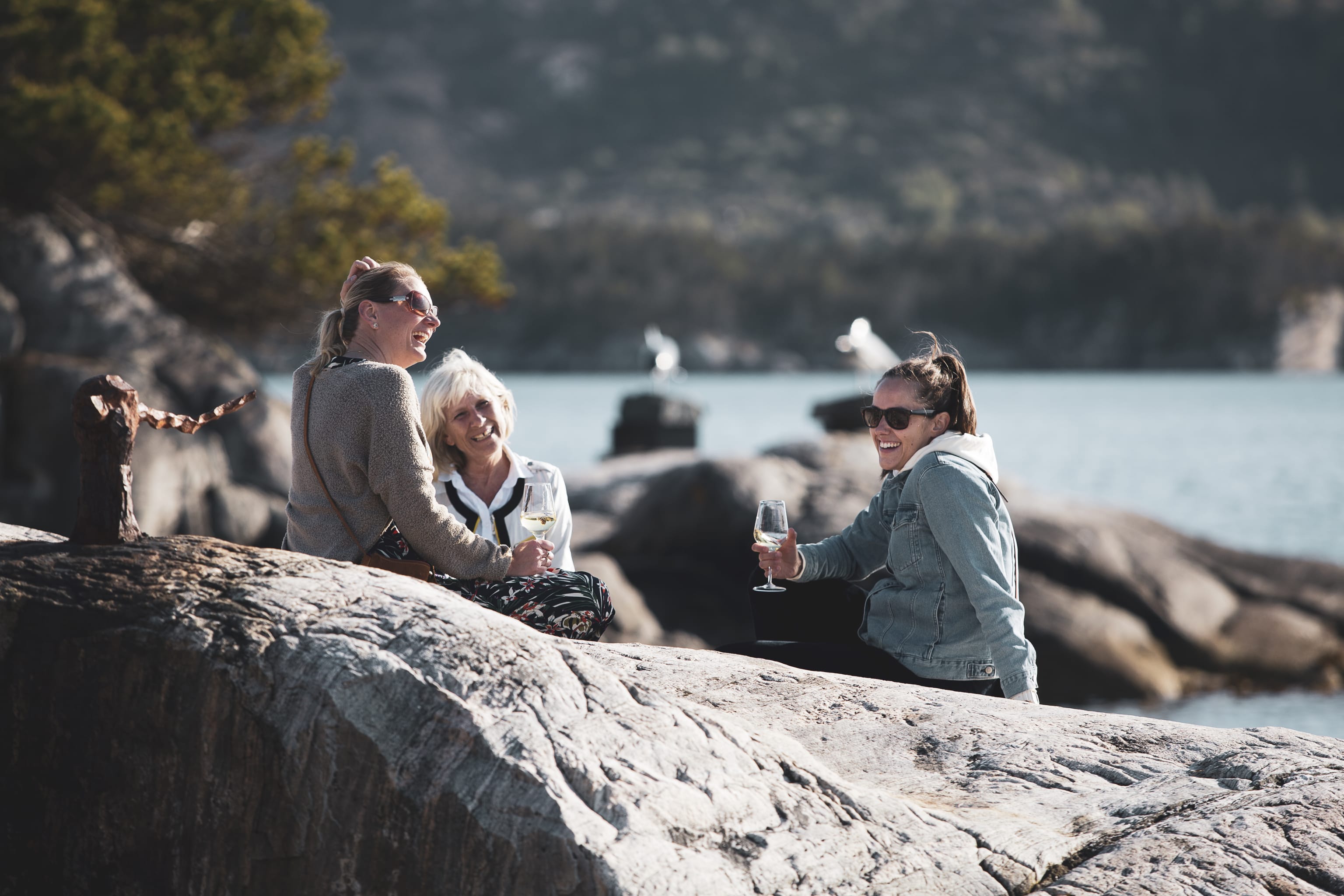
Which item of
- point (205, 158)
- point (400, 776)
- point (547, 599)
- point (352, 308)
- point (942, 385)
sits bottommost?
point (400, 776)

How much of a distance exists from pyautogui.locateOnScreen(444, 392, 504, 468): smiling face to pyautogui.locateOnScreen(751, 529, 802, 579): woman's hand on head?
846 mm

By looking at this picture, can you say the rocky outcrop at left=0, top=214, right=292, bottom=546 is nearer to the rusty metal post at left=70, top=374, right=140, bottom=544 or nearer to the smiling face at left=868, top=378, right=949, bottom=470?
the smiling face at left=868, top=378, right=949, bottom=470

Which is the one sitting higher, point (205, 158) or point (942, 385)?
point (205, 158)

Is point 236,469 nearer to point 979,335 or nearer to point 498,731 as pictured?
point 498,731

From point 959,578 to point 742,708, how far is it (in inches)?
38.4

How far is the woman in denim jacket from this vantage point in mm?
3785

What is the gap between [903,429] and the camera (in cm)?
406

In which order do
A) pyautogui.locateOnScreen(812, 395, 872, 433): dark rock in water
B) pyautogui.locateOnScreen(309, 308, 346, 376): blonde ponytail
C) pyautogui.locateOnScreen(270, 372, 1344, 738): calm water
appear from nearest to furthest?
pyautogui.locateOnScreen(309, 308, 346, 376): blonde ponytail
pyautogui.locateOnScreen(812, 395, 872, 433): dark rock in water
pyautogui.locateOnScreen(270, 372, 1344, 738): calm water

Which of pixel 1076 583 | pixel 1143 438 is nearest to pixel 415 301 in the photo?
pixel 1076 583

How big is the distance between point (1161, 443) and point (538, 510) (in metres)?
44.5

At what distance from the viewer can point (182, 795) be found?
2596mm

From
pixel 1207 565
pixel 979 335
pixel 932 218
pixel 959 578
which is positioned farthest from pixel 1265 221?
pixel 959 578

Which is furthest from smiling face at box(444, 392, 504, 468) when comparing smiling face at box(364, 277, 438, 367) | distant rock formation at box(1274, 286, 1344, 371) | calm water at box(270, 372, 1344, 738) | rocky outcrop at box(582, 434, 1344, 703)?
distant rock formation at box(1274, 286, 1344, 371)

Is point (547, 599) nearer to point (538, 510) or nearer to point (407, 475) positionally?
point (538, 510)
